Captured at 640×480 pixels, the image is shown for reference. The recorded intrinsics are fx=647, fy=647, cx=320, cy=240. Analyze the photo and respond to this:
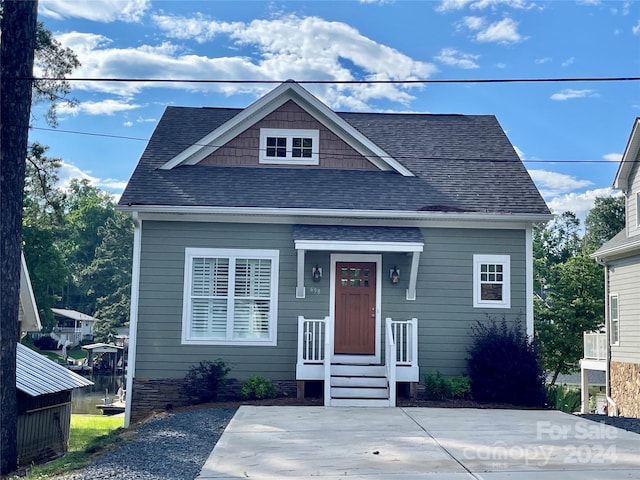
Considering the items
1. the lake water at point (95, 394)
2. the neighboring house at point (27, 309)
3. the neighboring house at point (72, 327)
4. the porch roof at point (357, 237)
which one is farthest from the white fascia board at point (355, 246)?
the neighboring house at point (72, 327)

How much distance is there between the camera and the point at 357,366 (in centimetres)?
1146

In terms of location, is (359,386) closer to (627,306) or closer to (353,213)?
(353,213)

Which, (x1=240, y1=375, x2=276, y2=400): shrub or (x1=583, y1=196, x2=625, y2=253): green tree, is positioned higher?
(x1=583, y1=196, x2=625, y2=253): green tree

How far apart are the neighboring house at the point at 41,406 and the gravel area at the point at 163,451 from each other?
3.13 metres

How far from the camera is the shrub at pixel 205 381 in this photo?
1117 centimetres

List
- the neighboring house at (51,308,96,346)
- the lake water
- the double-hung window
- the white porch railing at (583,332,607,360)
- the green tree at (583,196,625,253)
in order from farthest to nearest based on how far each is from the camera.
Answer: the neighboring house at (51,308,96,346) < the green tree at (583,196,625,253) < the lake water < the white porch railing at (583,332,607,360) < the double-hung window

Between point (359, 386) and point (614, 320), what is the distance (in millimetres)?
10238

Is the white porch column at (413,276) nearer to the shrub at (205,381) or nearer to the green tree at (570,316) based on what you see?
the shrub at (205,381)

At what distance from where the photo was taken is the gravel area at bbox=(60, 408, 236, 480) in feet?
19.8

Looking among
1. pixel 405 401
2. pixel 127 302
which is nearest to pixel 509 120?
pixel 405 401

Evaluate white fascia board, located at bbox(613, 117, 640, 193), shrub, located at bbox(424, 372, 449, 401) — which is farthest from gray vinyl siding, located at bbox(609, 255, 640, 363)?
shrub, located at bbox(424, 372, 449, 401)

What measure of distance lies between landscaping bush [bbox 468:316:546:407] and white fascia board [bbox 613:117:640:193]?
763 cm

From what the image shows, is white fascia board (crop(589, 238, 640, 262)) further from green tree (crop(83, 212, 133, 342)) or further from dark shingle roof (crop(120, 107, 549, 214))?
green tree (crop(83, 212, 133, 342))

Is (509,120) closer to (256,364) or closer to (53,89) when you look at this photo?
(256,364)
